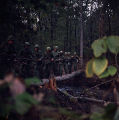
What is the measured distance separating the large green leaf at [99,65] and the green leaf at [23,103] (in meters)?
0.53

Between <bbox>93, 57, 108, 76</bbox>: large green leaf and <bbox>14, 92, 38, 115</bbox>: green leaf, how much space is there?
0.53 metres

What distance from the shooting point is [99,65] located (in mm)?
1420

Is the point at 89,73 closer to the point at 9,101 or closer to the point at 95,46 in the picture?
the point at 95,46

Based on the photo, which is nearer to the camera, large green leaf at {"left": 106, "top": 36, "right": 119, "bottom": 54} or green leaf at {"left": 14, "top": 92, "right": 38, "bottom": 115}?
green leaf at {"left": 14, "top": 92, "right": 38, "bottom": 115}

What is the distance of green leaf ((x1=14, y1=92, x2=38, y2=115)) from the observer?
1.08 m

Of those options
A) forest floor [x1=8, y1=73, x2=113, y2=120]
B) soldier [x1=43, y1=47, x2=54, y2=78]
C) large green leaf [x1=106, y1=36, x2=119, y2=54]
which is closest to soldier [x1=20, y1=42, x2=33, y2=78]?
forest floor [x1=8, y1=73, x2=113, y2=120]

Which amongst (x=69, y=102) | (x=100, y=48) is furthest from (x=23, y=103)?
(x=69, y=102)

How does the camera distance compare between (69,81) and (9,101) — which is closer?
(9,101)

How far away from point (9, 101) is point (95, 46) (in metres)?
0.73

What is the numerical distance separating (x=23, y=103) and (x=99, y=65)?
2.07 ft

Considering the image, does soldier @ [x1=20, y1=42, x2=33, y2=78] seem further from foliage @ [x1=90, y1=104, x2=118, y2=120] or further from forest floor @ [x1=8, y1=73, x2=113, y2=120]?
foliage @ [x1=90, y1=104, x2=118, y2=120]

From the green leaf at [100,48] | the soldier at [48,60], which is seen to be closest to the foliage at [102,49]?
the green leaf at [100,48]

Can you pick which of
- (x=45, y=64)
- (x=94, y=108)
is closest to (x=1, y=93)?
(x=94, y=108)

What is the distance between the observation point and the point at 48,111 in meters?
1.17
